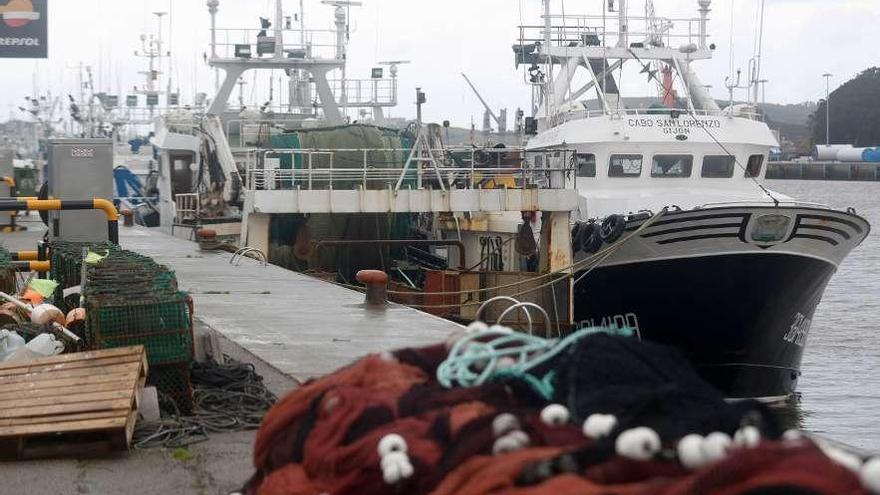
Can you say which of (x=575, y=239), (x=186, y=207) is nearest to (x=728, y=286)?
(x=575, y=239)

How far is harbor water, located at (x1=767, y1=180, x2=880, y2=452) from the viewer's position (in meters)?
18.6

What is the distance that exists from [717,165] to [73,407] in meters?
16.3

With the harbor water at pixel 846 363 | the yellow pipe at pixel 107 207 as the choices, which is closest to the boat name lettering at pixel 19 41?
the yellow pipe at pixel 107 207

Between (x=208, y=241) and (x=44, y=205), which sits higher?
(x=44, y=205)

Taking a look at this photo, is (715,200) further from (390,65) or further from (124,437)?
(390,65)

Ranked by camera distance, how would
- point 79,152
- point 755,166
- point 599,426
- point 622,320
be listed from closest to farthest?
point 599,426 → point 79,152 → point 622,320 → point 755,166

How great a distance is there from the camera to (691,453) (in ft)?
9.16

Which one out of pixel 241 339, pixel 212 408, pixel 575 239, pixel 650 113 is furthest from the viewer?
pixel 650 113

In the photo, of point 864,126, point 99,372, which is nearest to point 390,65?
point 99,372

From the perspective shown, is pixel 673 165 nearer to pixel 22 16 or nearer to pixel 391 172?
pixel 391 172

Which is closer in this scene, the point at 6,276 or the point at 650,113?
the point at 6,276

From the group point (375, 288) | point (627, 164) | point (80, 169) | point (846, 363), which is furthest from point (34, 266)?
point (846, 363)

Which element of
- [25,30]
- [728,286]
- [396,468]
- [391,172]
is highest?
[25,30]

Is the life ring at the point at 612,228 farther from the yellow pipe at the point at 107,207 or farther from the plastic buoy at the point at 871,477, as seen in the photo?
the plastic buoy at the point at 871,477
